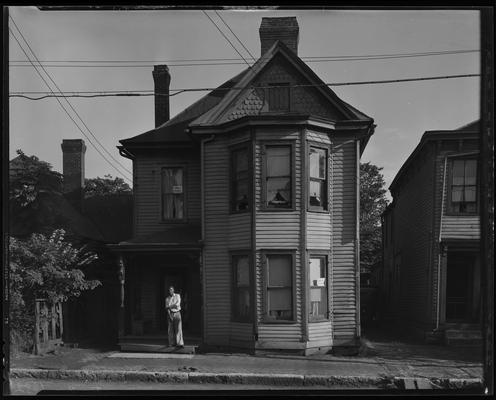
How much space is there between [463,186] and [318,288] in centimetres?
509

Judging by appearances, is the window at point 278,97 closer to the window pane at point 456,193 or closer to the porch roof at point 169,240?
the porch roof at point 169,240

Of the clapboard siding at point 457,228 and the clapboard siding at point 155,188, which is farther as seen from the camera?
the clapboard siding at point 155,188

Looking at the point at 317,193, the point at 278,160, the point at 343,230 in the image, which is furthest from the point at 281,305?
the point at 278,160

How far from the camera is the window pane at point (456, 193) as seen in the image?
1516 centimetres

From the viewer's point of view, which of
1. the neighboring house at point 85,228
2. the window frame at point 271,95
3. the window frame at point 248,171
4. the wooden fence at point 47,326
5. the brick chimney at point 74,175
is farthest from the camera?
the brick chimney at point 74,175

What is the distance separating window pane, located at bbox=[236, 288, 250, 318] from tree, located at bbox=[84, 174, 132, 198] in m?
5.18

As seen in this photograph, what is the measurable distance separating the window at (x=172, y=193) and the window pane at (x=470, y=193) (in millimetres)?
8117

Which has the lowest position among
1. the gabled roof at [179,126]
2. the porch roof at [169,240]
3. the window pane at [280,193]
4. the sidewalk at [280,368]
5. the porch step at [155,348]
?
the porch step at [155,348]

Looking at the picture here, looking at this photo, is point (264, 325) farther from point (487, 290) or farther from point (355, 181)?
point (487, 290)

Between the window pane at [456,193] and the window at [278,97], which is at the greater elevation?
the window at [278,97]

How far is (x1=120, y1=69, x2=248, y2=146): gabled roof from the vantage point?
16031mm

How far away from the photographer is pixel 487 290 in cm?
769

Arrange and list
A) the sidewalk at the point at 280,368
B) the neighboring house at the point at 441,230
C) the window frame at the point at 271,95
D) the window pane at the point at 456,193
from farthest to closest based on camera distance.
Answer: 1. the window pane at the point at 456,193
2. the neighboring house at the point at 441,230
3. the window frame at the point at 271,95
4. the sidewalk at the point at 280,368

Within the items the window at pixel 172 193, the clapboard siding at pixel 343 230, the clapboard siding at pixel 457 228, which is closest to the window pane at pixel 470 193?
the clapboard siding at pixel 457 228
